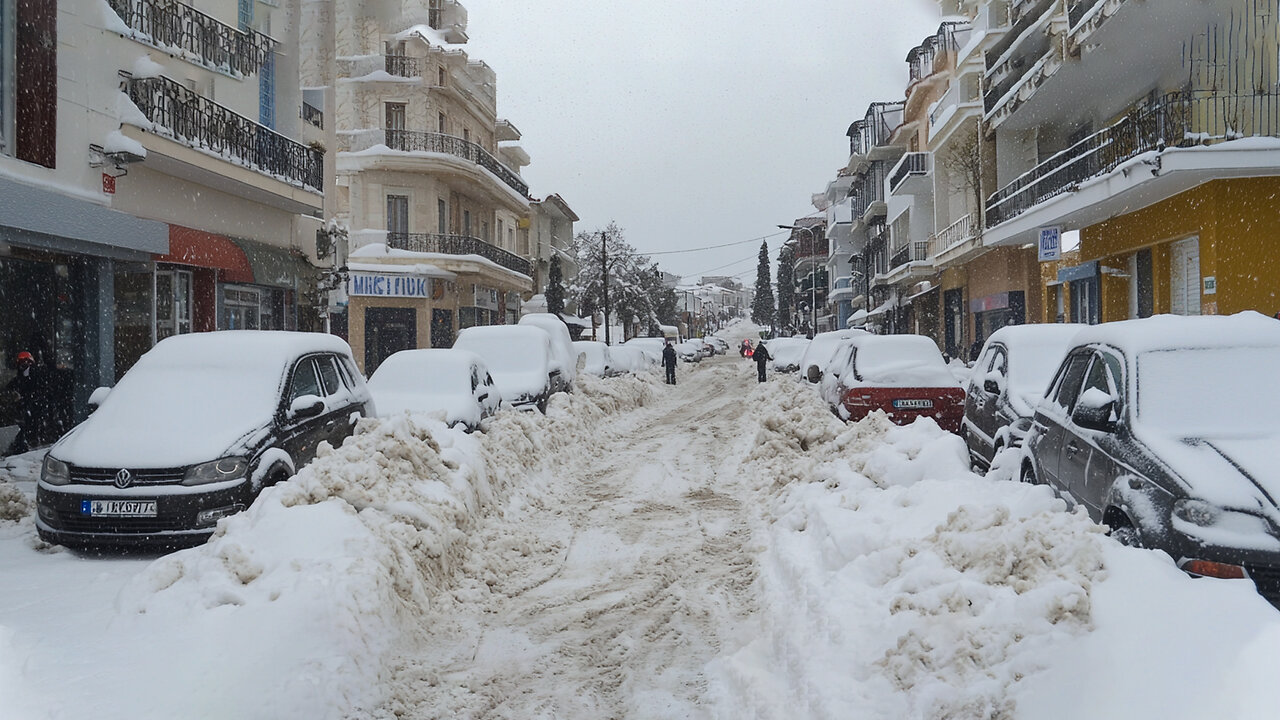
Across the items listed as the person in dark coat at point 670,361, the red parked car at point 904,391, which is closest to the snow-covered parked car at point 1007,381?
the red parked car at point 904,391

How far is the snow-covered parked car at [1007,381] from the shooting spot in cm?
862

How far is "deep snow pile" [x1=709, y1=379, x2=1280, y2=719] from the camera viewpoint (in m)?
3.38

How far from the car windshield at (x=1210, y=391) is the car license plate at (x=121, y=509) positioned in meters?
7.04

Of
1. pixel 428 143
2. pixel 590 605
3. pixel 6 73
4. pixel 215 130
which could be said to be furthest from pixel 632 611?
pixel 428 143

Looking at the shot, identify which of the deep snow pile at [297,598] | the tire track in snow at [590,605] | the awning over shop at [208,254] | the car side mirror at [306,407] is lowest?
the tire track in snow at [590,605]

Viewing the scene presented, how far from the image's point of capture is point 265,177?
18750 millimetres

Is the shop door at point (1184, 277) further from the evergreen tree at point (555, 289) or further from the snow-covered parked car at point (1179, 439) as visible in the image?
the evergreen tree at point (555, 289)

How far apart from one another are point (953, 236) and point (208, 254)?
83.9 feet

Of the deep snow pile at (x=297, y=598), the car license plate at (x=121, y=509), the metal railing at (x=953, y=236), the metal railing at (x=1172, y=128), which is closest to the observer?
the deep snow pile at (x=297, y=598)

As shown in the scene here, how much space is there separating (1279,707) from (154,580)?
5627mm

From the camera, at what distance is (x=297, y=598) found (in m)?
5.08

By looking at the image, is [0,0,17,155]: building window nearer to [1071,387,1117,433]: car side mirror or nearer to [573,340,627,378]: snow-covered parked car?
[1071,387,1117,433]: car side mirror

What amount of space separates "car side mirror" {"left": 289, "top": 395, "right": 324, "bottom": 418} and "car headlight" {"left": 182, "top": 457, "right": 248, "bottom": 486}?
3.01 ft

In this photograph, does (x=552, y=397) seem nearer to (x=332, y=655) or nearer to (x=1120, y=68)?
(x=332, y=655)
